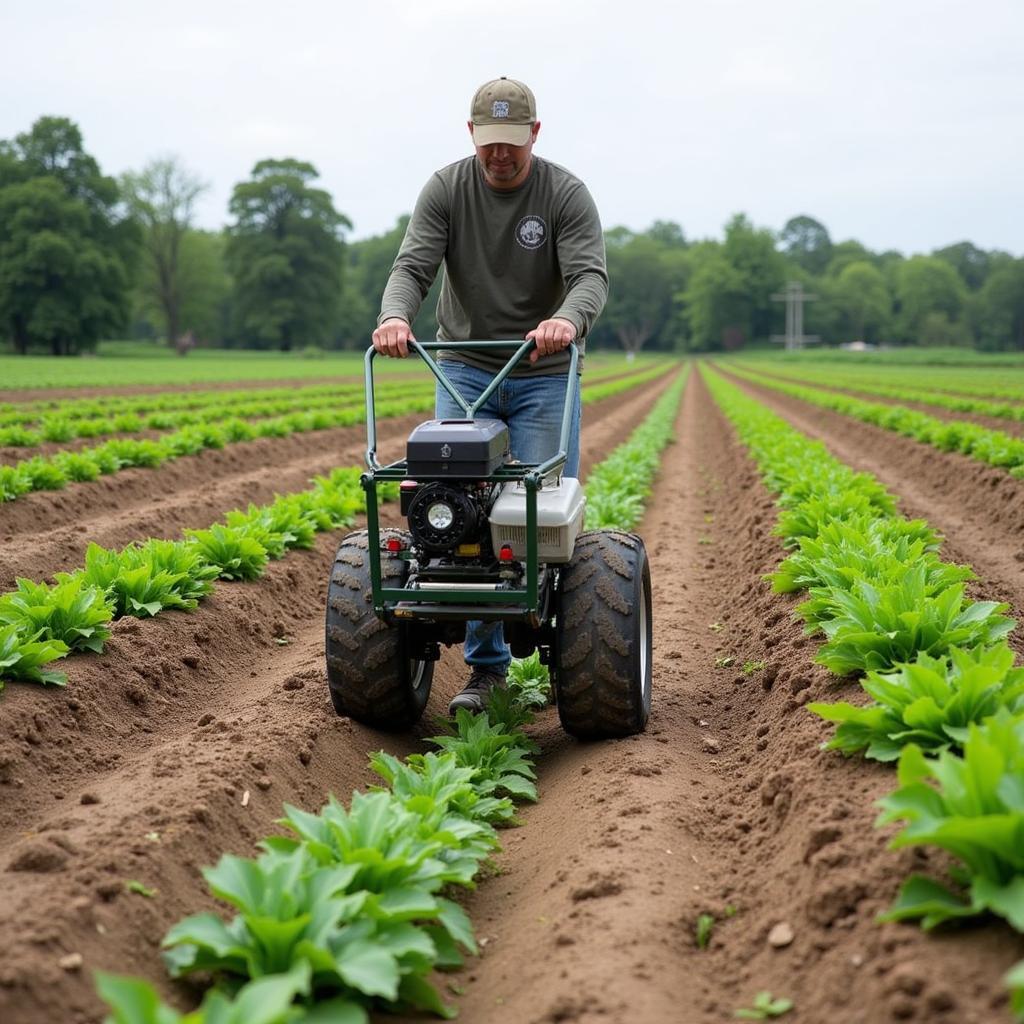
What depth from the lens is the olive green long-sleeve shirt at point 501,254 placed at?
496cm

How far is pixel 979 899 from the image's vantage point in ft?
8.19

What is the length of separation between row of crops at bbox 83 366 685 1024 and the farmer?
171cm

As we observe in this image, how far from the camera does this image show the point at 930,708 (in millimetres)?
3439

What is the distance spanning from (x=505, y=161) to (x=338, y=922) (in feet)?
10.7

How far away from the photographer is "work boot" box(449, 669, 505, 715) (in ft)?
16.9

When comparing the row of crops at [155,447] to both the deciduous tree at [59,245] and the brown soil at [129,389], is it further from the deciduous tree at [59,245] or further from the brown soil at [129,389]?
the deciduous tree at [59,245]

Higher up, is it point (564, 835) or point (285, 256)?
point (285, 256)

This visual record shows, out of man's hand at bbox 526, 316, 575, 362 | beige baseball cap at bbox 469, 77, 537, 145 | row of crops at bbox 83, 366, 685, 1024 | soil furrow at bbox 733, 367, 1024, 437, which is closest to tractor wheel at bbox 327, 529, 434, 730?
row of crops at bbox 83, 366, 685, 1024

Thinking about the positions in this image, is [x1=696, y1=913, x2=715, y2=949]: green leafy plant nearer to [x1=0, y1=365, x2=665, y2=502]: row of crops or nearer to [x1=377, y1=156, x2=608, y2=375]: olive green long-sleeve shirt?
[x1=377, y1=156, x2=608, y2=375]: olive green long-sleeve shirt

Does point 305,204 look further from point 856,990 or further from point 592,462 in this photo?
point 856,990

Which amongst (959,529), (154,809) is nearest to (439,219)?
(154,809)

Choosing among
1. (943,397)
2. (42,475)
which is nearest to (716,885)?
(42,475)

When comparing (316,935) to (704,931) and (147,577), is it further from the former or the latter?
(147,577)

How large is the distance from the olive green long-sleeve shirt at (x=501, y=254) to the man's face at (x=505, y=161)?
2.7 inches
